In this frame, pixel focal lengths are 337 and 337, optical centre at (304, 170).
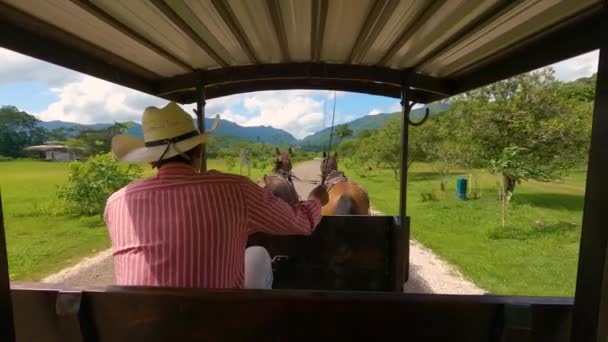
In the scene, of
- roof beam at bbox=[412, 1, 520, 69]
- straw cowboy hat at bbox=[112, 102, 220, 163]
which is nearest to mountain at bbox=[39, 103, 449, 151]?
straw cowboy hat at bbox=[112, 102, 220, 163]

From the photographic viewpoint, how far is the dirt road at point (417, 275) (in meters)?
5.13

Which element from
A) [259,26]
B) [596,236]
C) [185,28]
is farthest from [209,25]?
[596,236]

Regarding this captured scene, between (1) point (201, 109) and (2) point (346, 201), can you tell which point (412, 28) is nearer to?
(1) point (201, 109)

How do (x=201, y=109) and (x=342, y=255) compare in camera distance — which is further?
(x=201, y=109)

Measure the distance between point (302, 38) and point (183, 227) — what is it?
1470 mm

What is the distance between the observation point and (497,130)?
38.0ft

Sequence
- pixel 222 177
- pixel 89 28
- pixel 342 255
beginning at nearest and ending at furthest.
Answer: pixel 222 177 < pixel 89 28 < pixel 342 255

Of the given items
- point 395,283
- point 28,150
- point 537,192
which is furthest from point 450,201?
point 28,150

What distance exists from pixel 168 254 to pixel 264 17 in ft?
4.29

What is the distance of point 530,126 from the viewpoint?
10.9 meters

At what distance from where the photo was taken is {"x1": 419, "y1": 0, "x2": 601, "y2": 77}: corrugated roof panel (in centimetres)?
148

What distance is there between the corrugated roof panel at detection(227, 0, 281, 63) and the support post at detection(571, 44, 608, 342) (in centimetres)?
140

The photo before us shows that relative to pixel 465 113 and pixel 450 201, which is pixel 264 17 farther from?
pixel 450 201

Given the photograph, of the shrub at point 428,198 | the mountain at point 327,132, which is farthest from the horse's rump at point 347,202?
the shrub at point 428,198
